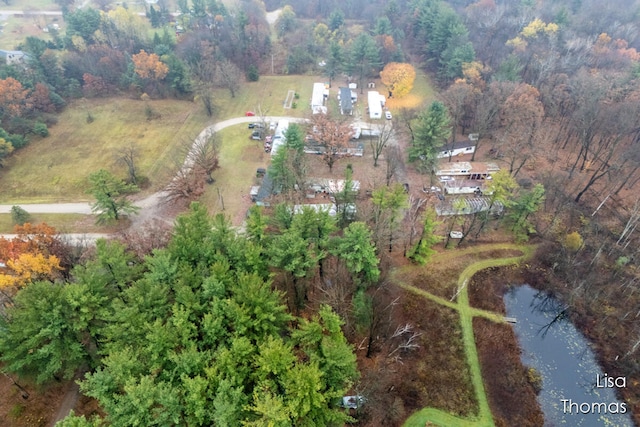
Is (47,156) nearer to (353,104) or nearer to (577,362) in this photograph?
(353,104)

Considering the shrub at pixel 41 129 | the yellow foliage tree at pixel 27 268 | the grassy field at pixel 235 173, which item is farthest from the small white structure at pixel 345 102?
the yellow foliage tree at pixel 27 268

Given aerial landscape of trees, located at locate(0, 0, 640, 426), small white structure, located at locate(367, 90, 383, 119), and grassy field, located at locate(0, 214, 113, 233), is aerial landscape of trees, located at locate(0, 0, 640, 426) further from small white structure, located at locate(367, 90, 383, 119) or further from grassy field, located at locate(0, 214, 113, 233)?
grassy field, located at locate(0, 214, 113, 233)

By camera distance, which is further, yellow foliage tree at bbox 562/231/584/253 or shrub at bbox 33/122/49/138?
shrub at bbox 33/122/49/138

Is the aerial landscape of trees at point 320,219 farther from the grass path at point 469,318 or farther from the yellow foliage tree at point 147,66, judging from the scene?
the grass path at point 469,318

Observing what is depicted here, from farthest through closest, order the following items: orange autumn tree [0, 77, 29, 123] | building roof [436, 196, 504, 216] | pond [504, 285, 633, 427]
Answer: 1. orange autumn tree [0, 77, 29, 123]
2. building roof [436, 196, 504, 216]
3. pond [504, 285, 633, 427]

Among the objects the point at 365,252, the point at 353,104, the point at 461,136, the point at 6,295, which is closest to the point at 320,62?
the point at 353,104

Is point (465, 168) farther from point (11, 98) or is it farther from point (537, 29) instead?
point (11, 98)

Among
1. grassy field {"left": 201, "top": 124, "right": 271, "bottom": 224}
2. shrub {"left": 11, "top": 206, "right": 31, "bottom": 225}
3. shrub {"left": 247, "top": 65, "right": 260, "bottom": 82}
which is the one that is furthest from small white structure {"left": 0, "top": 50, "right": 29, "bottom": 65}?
grassy field {"left": 201, "top": 124, "right": 271, "bottom": 224}
